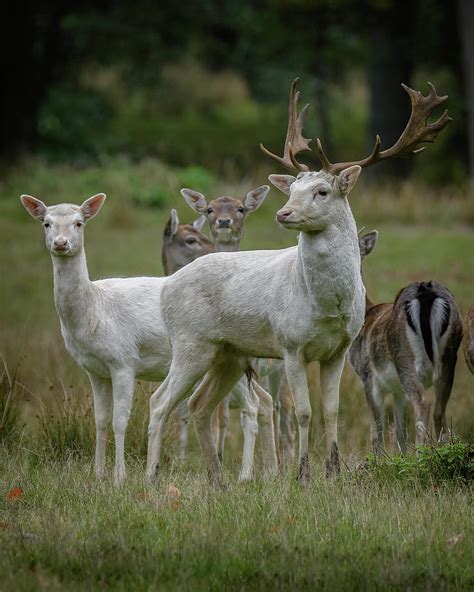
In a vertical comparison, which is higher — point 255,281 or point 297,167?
point 297,167

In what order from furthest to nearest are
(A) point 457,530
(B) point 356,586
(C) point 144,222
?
(C) point 144,222 < (A) point 457,530 < (B) point 356,586

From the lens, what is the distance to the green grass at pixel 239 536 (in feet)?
17.2

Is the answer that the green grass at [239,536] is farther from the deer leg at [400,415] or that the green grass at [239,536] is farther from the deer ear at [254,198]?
the deer ear at [254,198]

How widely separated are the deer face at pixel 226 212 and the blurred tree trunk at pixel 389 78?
1446cm

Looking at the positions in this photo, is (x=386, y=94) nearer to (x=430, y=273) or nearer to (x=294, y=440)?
(x=430, y=273)

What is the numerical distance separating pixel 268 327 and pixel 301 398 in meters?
0.49

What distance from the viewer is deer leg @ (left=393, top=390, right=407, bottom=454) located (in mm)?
8812

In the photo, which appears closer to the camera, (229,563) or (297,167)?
(229,563)

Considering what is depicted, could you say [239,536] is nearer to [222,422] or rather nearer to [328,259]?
[328,259]

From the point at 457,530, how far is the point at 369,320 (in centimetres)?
345

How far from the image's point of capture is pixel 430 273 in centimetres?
1571

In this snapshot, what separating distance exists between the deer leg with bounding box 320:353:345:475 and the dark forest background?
57.0 ft

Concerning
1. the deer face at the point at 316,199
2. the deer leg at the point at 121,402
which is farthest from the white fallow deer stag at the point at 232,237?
the deer face at the point at 316,199

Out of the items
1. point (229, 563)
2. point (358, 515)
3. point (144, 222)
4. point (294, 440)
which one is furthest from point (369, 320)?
point (144, 222)
